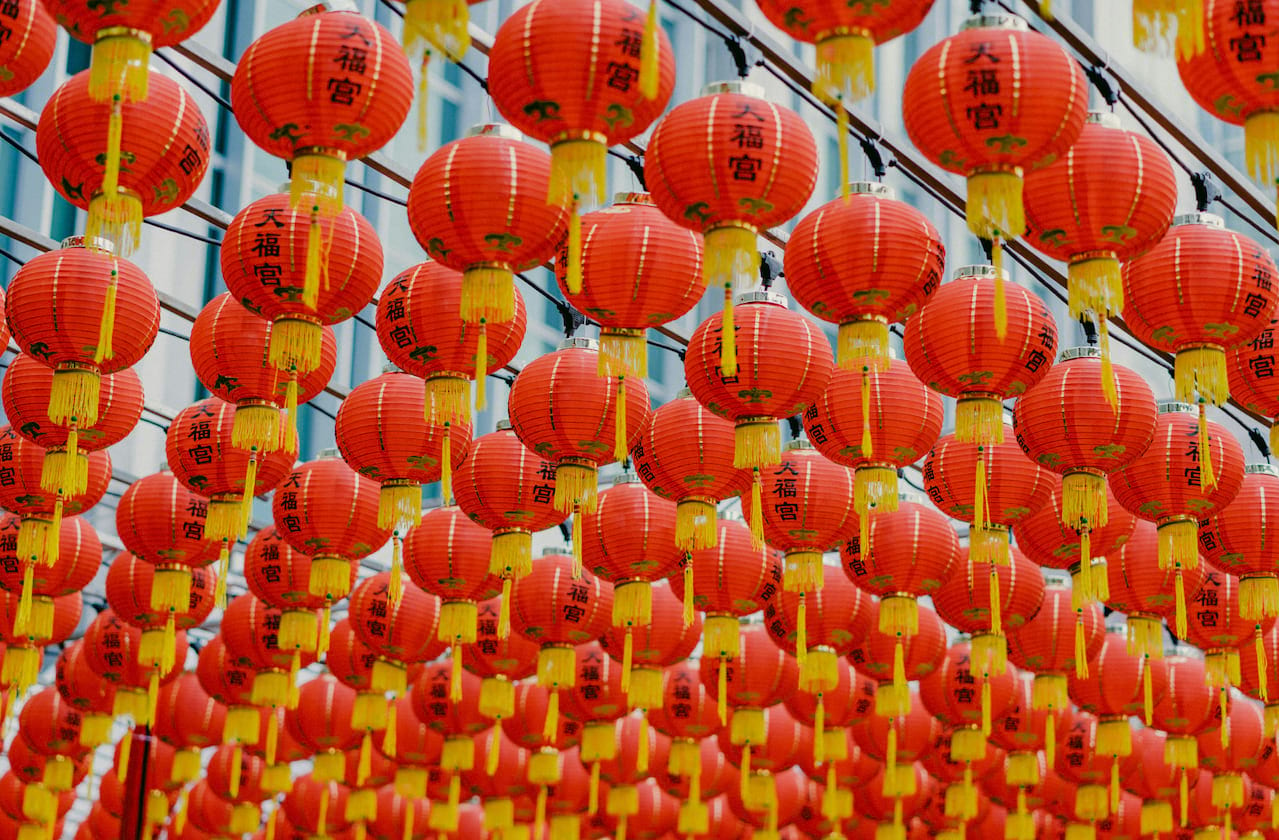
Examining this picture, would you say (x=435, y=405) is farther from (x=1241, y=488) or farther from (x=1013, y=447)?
(x=1241, y=488)

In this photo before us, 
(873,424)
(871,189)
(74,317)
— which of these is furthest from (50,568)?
(871,189)

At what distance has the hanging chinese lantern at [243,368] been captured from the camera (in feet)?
22.9

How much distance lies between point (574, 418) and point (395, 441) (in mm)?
824

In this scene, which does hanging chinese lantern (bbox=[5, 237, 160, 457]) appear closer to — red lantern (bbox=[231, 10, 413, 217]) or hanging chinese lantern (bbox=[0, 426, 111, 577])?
hanging chinese lantern (bbox=[0, 426, 111, 577])

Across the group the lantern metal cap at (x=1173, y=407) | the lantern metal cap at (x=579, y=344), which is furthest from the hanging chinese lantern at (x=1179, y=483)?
the lantern metal cap at (x=579, y=344)

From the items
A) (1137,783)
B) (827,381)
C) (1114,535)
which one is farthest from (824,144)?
(827,381)

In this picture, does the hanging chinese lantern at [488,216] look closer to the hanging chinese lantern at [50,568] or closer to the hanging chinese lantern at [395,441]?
the hanging chinese lantern at [395,441]

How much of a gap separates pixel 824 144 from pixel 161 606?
9.19m

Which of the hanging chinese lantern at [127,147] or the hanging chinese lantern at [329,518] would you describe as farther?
the hanging chinese lantern at [329,518]

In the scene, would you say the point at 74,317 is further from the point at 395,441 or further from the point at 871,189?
the point at 871,189

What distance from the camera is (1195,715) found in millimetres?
9844

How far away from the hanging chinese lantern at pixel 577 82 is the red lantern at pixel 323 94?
1.33ft

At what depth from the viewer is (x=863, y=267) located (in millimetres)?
5996

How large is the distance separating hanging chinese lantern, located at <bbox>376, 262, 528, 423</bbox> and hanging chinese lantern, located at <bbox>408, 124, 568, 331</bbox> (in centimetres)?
66
